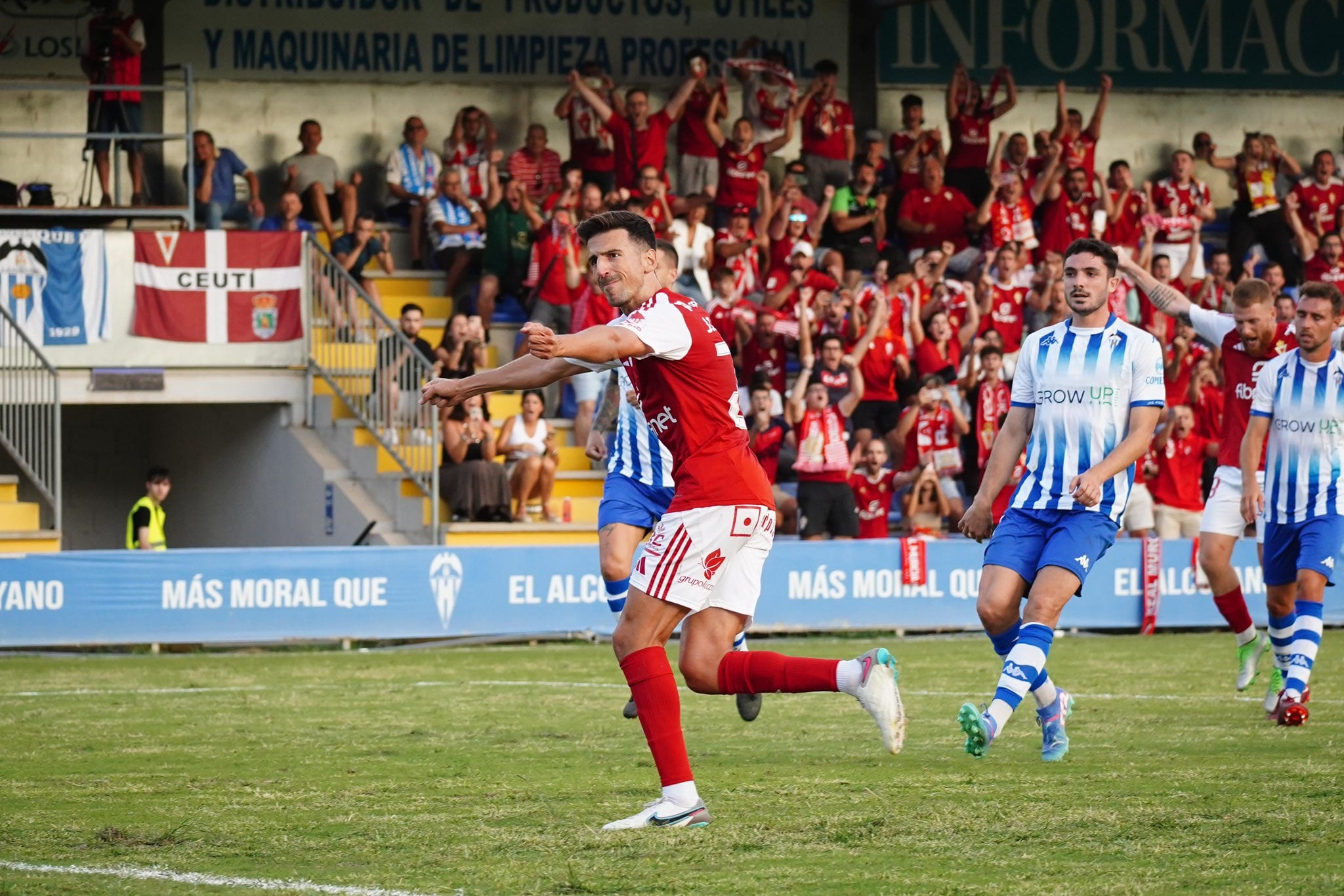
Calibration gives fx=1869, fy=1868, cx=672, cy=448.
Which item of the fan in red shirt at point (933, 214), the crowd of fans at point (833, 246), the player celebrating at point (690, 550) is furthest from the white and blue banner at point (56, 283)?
the player celebrating at point (690, 550)

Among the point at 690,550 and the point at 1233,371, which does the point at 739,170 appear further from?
the point at 690,550

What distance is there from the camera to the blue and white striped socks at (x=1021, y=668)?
24.9ft

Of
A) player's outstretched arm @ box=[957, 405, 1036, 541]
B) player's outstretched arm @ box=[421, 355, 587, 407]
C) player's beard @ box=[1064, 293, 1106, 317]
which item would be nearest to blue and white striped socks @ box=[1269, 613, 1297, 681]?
player's outstretched arm @ box=[957, 405, 1036, 541]

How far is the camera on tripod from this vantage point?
62.7 ft

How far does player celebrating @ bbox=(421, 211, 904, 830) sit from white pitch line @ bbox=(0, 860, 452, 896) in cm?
125

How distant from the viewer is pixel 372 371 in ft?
62.3

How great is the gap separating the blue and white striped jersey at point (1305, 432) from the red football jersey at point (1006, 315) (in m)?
10.8

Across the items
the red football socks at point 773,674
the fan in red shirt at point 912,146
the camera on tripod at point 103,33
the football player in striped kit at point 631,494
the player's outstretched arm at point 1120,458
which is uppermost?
the camera on tripod at point 103,33

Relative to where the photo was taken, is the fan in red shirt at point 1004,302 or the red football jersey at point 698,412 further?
the fan in red shirt at point 1004,302

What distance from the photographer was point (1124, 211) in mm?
23094

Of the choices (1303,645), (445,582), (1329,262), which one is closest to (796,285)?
(445,582)

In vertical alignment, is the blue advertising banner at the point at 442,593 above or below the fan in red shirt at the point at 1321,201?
below

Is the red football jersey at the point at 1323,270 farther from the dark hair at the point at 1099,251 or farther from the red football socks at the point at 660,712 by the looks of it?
the red football socks at the point at 660,712

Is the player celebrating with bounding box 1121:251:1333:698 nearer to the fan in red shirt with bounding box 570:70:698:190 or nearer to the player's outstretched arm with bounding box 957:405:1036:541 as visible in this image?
the player's outstretched arm with bounding box 957:405:1036:541
